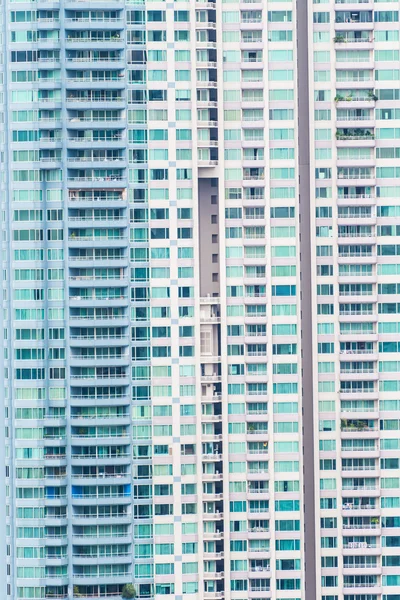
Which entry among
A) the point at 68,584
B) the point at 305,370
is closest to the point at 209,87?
the point at 305,370

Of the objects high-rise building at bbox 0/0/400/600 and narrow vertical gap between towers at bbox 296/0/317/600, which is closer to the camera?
high-rise building at bbox 0/0/400/600

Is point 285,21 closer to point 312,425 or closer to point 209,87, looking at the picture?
point 209,87

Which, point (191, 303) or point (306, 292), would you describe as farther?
point (306, 292)

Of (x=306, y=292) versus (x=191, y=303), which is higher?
(x=306, y=292)

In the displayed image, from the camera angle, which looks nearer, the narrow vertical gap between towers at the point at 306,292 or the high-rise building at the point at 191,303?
the high-rise building at the point at 191,303

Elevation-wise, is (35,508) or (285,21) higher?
(285,21)

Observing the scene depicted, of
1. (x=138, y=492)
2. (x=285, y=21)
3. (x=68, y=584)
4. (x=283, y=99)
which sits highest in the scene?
(x=285, y=21)

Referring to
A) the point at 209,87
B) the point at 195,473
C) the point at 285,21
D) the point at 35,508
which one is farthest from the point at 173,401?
the point at 285,21
